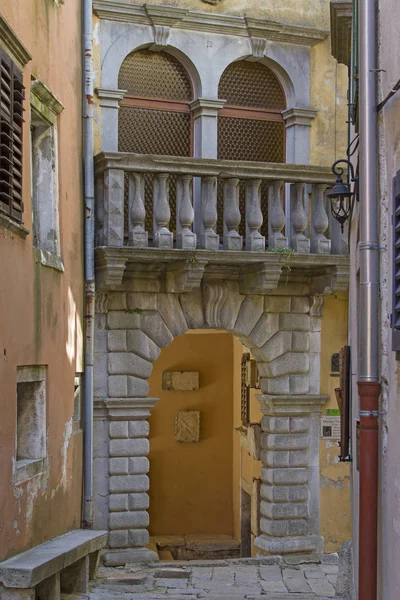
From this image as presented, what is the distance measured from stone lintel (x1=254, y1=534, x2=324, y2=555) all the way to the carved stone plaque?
14.6 feet

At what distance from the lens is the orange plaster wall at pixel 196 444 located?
17.0 meters

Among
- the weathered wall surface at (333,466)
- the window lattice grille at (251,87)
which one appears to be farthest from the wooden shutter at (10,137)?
the weathered wall surface at (333,466)

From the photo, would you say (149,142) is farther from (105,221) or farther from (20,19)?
(20,19)

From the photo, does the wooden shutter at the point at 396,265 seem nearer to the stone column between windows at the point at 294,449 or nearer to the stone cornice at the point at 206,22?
the stone column between windows at the point at 294,449

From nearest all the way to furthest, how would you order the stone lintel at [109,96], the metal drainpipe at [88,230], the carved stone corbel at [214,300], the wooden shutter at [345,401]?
the wooden shutter at [345,401] → the metal drainpipe at [88,230] → the stone lintel at [109,96] → the carved stone corbel at [214,300]

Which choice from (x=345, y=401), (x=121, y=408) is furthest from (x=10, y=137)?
(x=121, y=408)

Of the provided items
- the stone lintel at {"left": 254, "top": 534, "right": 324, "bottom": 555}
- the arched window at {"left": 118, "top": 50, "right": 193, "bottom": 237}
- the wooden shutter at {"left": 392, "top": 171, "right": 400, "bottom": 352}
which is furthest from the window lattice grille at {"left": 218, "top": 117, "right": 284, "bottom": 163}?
the wooden shutter at {"left": 392, "top": 171, "right": 400, "bottom": 352}

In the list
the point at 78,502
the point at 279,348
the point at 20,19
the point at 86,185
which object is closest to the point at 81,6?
the point at 86,185

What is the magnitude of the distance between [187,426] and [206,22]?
717 cm

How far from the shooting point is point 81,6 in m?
11.7

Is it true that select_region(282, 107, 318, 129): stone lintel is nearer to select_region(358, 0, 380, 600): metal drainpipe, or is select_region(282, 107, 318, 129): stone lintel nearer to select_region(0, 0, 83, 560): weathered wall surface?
select_region(0, 0, 83, 560): weathered wall surface

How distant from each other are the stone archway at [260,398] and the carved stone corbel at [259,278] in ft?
Result: 0.53

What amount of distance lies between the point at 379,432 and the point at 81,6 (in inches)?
293

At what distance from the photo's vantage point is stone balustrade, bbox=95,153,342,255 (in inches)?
460
